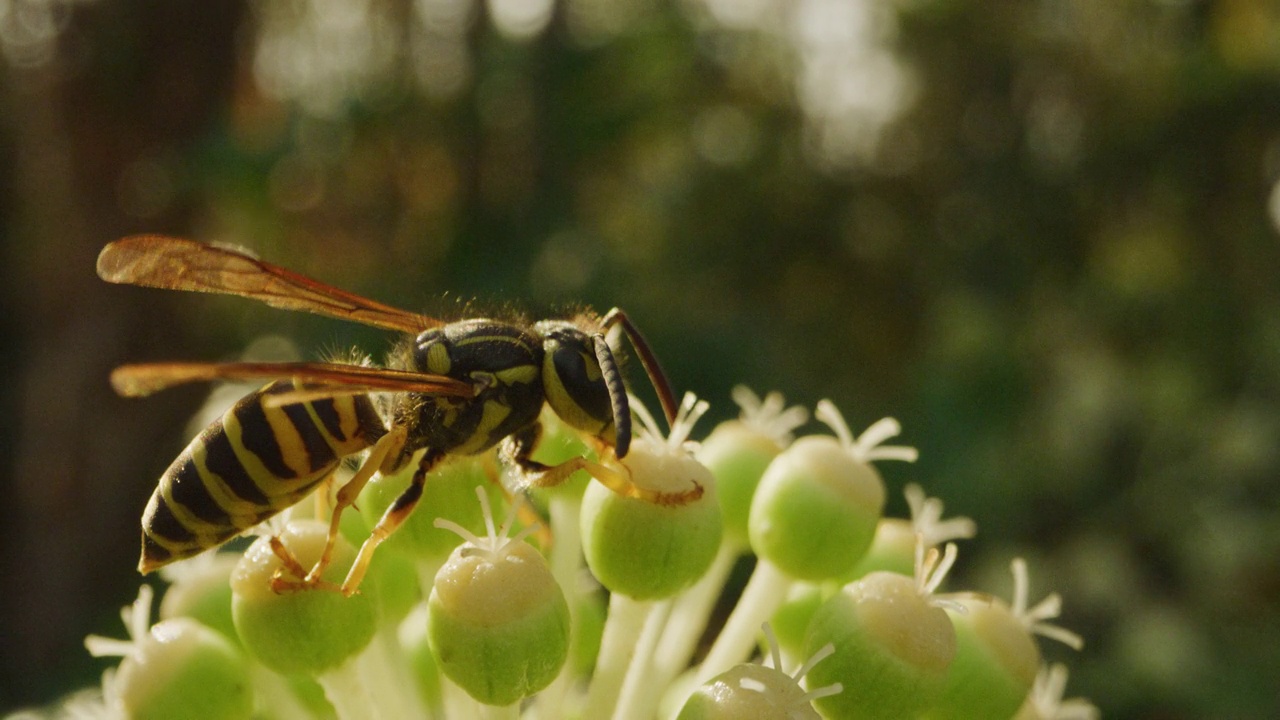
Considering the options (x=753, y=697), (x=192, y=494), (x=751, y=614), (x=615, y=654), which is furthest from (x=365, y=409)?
(x=753, y=697)

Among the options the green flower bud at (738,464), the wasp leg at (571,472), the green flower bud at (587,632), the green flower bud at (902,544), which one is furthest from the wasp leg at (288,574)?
the green flower bud at (902,544)

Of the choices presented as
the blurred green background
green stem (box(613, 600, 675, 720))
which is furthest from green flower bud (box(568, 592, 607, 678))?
the blurred green background

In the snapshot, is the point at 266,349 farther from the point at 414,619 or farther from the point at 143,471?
the point at 414,619

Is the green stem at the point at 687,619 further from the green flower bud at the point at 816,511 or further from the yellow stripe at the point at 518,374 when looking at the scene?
the yellow stripe at the point at 518,374

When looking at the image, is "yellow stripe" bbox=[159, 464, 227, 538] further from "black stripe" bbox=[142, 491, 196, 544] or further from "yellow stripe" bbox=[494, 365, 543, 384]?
"yellow stripe" bbox=[494, 365, 543, 384]

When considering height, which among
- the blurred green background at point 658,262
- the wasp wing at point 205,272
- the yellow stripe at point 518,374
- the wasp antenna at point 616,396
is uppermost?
the wasp wing at point 205,272

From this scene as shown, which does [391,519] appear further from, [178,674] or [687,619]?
[687,619]

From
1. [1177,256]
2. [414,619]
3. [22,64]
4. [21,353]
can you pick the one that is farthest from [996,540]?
[22,64]
